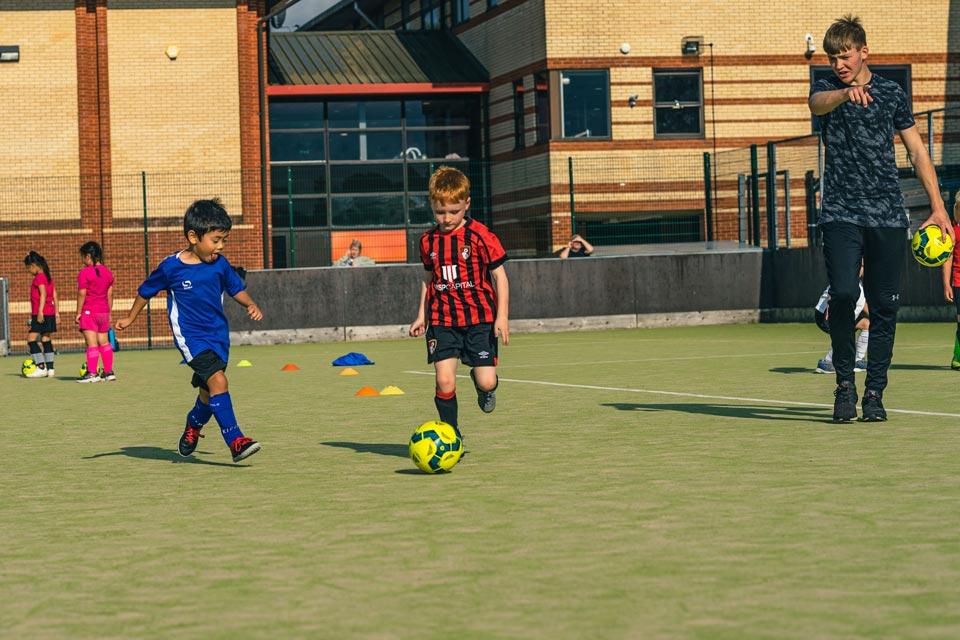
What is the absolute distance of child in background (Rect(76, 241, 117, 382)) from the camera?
17.3 metres

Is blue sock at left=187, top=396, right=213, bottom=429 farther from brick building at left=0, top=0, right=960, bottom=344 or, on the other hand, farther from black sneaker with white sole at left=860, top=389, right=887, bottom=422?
brick building at left=0, top=0, right=960, bottom=344

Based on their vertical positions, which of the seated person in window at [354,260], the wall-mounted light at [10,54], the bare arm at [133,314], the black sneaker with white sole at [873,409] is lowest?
the black sneaker with white sole at [873,409]

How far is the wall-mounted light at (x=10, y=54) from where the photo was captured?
31.1 meters

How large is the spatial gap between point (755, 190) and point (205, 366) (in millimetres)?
20539

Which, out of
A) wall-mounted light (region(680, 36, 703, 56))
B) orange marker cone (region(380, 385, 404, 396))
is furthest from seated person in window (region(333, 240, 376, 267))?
orange marker cone (region(380, 385, 404, 396))

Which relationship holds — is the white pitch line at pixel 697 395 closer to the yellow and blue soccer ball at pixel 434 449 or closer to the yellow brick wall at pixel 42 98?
the yellow and blue soccer ball at pixel 434 449

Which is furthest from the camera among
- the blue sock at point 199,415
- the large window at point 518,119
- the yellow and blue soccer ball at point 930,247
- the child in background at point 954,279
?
the large window at point 518,119

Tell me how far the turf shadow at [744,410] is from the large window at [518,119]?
24623 mm

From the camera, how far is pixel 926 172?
9172mm

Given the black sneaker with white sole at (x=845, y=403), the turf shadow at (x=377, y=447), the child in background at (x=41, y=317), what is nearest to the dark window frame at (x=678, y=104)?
the child in background at (x=41, y=317)

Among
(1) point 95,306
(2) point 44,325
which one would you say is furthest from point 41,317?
(1) point 95,306

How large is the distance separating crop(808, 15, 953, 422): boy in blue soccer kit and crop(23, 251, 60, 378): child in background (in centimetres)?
1216

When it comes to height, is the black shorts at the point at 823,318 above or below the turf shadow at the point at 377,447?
above

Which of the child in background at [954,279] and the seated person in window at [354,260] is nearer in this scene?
the child in background at [954,279]
